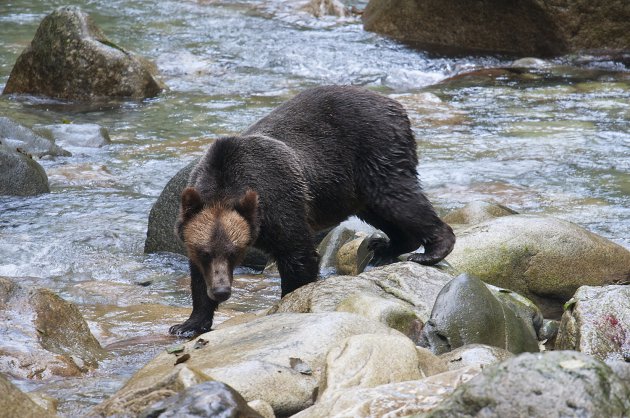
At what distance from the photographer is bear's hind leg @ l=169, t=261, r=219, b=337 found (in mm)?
7473

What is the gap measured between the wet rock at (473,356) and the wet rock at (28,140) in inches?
326

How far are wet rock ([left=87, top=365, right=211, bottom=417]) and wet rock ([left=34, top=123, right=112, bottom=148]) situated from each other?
893 cm

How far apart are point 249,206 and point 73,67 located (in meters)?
9.90

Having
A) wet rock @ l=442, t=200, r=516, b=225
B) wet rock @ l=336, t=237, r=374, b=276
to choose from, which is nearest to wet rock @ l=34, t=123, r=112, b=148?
wet rock @ l=336, t=237, r=374, b=276

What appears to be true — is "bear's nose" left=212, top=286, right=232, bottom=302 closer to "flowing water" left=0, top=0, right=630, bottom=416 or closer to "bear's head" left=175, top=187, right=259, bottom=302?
"bear's head" left=175, top=187, right=259, bottom=302

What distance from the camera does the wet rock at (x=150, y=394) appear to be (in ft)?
15.8

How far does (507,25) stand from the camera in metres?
18.9

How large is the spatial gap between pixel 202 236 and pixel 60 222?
4228 mm

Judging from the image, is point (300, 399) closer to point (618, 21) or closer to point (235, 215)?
point (235, 215)

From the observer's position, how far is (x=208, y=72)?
1767 centimetres

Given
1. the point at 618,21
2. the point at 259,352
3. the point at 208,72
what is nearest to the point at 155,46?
the point at 208,72

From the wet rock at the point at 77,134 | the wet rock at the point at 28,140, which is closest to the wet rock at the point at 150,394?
the wet rock at the point at 28,140

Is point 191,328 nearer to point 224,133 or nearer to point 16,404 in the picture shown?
point 16,404

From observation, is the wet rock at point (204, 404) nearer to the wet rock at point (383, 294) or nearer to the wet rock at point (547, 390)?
the wet rock at point (547, 390)
